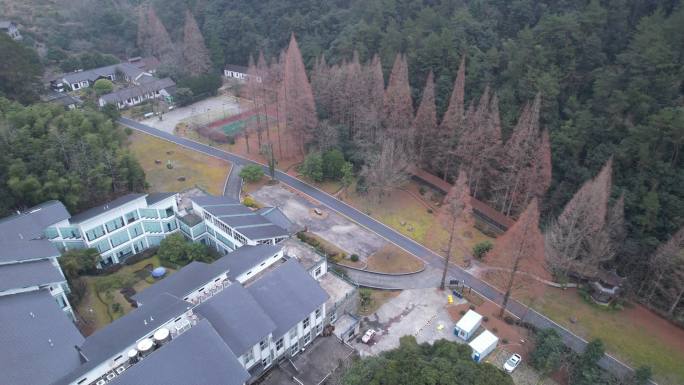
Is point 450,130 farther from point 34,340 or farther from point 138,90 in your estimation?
point 138,90

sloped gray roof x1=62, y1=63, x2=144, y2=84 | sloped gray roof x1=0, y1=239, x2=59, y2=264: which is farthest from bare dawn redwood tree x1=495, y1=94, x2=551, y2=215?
sloped gray roof x1=62, y1=63, x2=144, y2=84

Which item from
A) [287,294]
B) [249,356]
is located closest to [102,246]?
[287,294]

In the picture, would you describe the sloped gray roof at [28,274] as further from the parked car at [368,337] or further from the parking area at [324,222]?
the parked car at [368,337]

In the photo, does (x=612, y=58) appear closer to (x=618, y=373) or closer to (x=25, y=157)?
(x=618, y=373)

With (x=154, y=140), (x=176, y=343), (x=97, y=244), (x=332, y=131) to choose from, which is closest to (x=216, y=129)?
(x=154, y=140)

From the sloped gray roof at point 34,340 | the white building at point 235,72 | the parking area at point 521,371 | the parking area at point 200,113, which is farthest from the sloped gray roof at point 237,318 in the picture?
the white building at point 235,72

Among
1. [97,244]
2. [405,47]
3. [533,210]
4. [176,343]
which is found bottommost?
[97,244]
